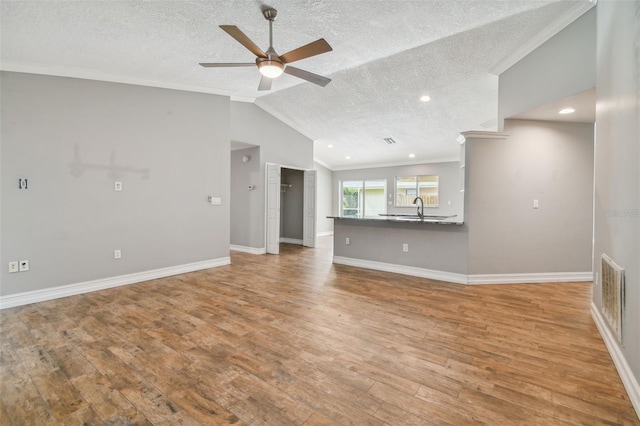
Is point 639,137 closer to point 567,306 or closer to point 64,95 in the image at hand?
point 567,306

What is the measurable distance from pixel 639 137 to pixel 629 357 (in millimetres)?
1378

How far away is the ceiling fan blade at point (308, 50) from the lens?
2416 millimetres

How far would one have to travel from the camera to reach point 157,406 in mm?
1601

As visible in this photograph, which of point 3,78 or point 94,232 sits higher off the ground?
point 3,78

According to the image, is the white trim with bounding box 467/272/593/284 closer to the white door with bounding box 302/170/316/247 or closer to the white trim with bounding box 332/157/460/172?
the white door with bounding box 302/170/316/247

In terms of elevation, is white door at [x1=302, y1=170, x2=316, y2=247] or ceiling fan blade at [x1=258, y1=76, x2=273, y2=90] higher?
ceiling fan blade at [x1=258, y1=76, x2=273, y2=90]

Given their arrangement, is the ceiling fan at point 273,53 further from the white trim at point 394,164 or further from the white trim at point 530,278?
the white trim at point 394,164

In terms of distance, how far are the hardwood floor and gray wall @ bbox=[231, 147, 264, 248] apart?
282cm

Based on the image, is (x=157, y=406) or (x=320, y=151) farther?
(x=320, y=151)

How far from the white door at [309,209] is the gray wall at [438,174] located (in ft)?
12.2

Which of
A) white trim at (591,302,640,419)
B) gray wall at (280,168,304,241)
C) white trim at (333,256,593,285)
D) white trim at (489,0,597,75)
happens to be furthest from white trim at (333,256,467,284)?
white trim at (489,0,597,75)

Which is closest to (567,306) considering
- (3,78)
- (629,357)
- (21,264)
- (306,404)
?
(629,357)

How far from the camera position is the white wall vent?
197 centimetres

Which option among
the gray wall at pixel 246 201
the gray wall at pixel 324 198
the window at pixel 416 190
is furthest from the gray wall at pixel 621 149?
the gray wall at pixel 324 198
